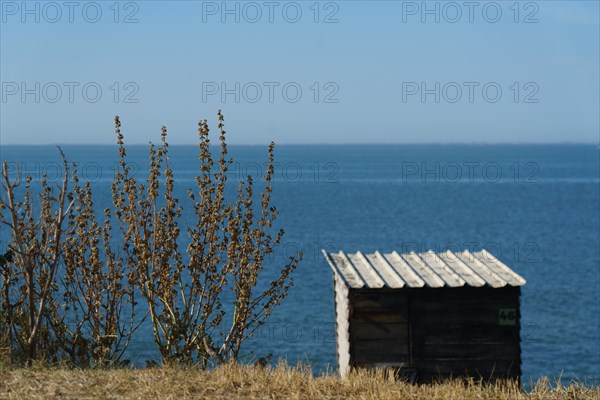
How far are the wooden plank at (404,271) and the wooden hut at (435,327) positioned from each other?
0.19ft

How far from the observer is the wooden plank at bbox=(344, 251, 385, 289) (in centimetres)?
1142

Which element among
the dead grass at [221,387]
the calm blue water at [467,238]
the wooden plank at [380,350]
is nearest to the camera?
the dead grass at [221,387]

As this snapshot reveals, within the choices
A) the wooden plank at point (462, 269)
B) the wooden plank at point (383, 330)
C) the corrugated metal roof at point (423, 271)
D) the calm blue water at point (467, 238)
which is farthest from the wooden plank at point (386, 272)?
the calm blue water at point (467, 238)

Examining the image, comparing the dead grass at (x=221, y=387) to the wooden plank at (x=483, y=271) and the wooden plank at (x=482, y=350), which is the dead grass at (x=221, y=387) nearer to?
the wooden plank at (x=482, y=350)

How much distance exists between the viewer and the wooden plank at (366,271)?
1142 cm

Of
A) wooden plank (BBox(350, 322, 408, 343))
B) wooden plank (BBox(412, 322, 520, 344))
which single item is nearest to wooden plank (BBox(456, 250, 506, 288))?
wooden plank (BBox(412, 322, 520, 344))

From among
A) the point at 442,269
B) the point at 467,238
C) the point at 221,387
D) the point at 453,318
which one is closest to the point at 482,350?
the point at 453,318

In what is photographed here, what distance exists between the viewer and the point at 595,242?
217 feet

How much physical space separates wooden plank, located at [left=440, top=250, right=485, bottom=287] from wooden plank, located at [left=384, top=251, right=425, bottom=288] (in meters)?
0.59

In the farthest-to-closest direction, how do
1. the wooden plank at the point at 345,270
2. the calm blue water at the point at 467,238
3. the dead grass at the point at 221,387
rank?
the calm blue water at the point at 467,238, the wooden plank at the point at 345,270, the dead grass at the point at 221,387

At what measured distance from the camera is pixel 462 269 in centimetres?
1234

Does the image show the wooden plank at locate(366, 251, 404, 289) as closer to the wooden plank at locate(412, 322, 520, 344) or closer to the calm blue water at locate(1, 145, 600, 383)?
the wooden plank at locate(412, 322, 520, 344)

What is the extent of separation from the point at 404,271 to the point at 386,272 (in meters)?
0.30

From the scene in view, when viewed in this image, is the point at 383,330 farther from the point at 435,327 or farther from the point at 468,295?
the point at 468,295
